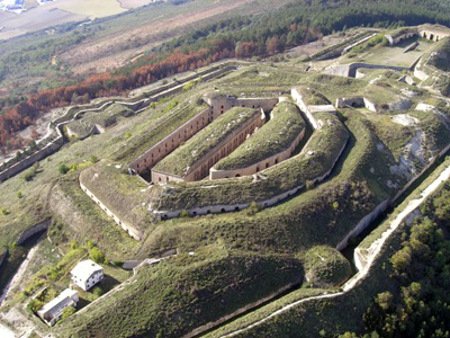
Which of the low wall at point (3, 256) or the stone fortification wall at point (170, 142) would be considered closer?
the low wall at point (3, 256)

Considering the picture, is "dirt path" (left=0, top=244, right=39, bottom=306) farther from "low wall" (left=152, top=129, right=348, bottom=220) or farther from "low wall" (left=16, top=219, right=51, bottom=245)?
Answer: "low wall" (left=152, top=129, right=348, bottom=220)

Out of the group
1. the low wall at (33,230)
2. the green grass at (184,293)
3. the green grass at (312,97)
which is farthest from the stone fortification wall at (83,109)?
the green grass at (184,293)

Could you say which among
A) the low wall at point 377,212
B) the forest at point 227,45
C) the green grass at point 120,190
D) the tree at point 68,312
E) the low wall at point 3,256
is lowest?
the forest at point 227,45

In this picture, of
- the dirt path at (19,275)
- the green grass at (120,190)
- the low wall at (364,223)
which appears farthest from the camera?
the green grass at (120,190)

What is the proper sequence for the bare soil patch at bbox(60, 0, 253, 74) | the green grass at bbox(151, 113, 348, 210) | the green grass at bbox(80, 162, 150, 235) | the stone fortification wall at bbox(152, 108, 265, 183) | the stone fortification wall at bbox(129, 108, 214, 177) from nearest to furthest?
the green grass at bbox(151, 113, 348, 210)
the green grass at bbox(80, 162, 150, 235)
the stone fortification wall at bbox(152, 108, 265, 183)
the stone fortification wall at bbox(129, 108, 214, 177)
the bare soil patch at bbox(60, 0, 253, 74)

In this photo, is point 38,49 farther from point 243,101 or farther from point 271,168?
point 271,168

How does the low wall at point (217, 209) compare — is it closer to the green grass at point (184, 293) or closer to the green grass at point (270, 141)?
the green grass at point (184, 293)

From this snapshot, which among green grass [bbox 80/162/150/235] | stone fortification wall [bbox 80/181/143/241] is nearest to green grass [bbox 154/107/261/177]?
green grass [bbox 80/162/150/235]

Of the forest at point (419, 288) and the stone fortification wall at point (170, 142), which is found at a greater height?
the stone fortification wall at point (170, 142)
